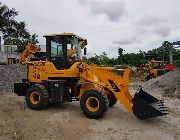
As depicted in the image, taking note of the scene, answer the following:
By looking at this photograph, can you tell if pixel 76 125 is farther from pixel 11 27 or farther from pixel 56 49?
pixel 11 27

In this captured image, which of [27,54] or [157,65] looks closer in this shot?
[27,54]

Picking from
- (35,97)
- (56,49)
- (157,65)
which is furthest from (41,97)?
(157,65)

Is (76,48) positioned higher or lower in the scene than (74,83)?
higher

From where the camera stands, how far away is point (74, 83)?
43.9ft

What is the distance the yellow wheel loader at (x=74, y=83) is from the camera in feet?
39.9

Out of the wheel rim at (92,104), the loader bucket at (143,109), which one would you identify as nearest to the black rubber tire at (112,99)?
the wheel rim at (92,104)

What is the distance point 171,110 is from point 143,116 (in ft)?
11.9

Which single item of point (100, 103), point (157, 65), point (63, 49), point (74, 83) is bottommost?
point (100, 103)

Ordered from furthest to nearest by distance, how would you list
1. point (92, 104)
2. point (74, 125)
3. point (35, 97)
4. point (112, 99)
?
1. point (112, 99)
2. point (35, 97)
3. point (92, 104)
4. point (74, 125)

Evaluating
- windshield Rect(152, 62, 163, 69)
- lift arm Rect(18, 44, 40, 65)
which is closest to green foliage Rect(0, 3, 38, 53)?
windshield Rect(152, 62, 163, 69)

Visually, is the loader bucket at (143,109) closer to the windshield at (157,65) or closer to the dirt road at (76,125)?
the dirt road at (76,125)

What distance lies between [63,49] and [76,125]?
10.6 feet

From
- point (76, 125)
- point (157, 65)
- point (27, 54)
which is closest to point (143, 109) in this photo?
point (76, 125)

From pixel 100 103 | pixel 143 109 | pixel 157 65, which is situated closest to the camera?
pixel 143 109
